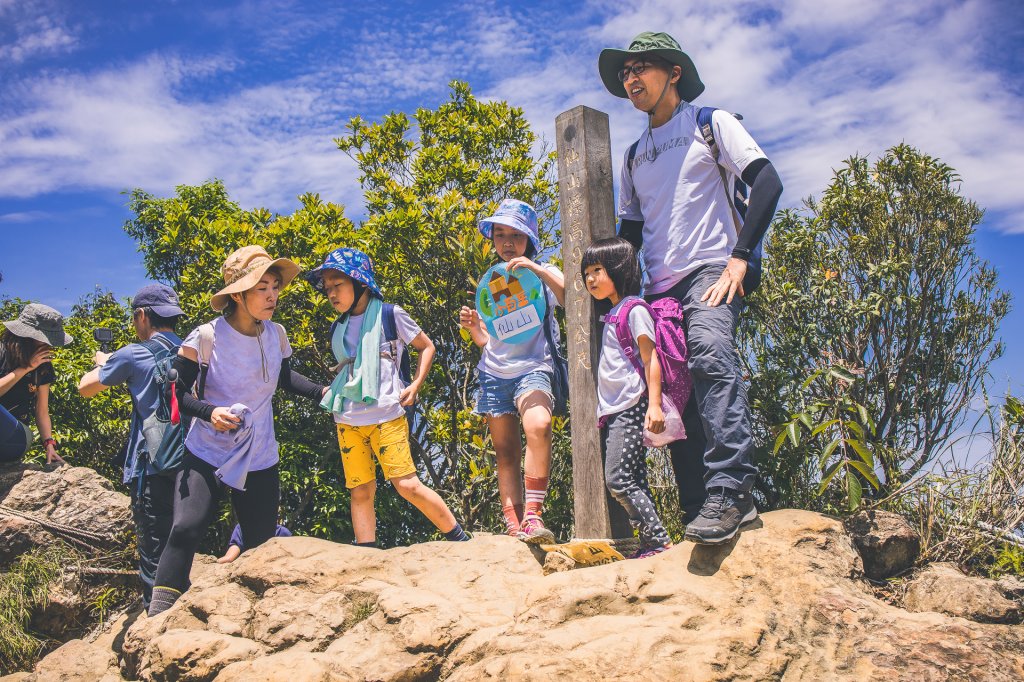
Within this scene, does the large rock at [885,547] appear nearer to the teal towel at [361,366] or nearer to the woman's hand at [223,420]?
the teal towel at [361,366]

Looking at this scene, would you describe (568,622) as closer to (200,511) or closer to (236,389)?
(200,511)

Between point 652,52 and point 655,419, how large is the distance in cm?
189

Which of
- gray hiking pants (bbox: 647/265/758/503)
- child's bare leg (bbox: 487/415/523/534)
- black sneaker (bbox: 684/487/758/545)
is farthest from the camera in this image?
child's bare leg (bbox: 487/415/523/534)

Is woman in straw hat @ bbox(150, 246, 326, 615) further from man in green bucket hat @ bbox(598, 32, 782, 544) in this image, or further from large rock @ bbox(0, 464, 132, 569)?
large rock @ bbox(0, 464, 132, 569)

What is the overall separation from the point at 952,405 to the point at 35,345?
654cm

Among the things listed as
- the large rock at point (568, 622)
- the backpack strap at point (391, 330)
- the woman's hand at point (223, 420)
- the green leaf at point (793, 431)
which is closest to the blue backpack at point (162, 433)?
the woman's hand at point (223, 420)

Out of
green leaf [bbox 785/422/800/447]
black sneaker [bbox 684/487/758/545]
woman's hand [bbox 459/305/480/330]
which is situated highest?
woman's hand [bbox 459/305/480/330]

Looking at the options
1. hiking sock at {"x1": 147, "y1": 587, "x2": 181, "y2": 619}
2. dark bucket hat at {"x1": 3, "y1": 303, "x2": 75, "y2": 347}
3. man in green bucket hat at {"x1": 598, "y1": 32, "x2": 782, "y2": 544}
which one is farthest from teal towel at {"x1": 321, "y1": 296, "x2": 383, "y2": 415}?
dark bucket hat at {"x1": 3, "y1": 303, "x2": 75, "y2": 347}

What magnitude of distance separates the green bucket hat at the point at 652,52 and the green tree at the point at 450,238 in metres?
1.73

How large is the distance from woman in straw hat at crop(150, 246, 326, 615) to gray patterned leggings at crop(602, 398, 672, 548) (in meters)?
1.83

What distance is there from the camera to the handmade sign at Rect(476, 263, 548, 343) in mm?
4574

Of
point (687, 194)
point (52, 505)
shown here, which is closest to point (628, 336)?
point (687, 194)

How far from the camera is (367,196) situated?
682 cm

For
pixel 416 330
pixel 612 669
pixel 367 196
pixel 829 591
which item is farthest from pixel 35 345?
pixel 829 591
